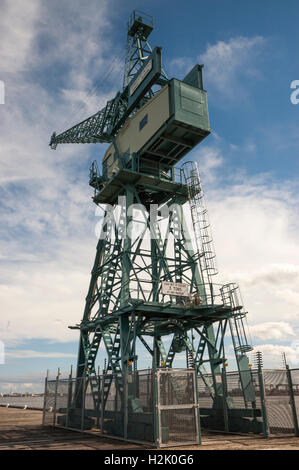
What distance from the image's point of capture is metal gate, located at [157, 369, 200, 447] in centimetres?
1248

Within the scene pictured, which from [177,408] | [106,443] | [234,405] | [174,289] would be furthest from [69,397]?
[177,408]

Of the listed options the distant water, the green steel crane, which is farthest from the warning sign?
the distant water

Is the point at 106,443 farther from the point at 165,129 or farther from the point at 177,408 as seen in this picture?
the point at 165,129

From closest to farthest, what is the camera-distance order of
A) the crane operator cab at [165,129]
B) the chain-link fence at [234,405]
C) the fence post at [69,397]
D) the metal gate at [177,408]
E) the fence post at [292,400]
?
1. the metal gate at [177,408]
2. the fence post at [292,400]
3. the chain-link fence at [234,405]
4. the fence post at [69,397]
5. the crane operator cab at [165,129]

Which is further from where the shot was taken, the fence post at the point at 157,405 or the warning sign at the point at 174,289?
the warning sign at the point at 174,289

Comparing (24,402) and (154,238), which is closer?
(154,238)

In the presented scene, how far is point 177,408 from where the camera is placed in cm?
1271

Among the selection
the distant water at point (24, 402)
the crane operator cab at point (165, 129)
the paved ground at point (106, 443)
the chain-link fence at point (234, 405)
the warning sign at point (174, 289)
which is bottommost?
the paved ground at point (106, 443)

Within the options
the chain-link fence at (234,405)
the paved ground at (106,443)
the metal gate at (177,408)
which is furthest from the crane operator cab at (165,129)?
the paved ground at (106,443)

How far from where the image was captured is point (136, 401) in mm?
14148

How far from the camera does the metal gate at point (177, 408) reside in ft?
40.9

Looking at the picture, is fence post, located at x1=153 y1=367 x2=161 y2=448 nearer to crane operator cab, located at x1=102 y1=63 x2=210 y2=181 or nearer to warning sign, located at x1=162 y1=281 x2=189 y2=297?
warning sign, located at x1=162 y1=281 x2=189 y2=297

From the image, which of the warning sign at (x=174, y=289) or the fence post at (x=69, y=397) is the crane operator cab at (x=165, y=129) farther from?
the fence post at (x=69, y=397)
